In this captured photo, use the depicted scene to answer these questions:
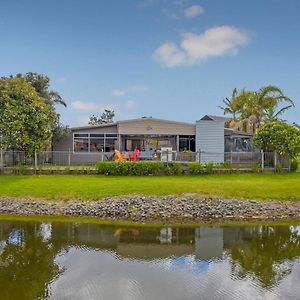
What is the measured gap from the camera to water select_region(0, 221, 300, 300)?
27.3 feet

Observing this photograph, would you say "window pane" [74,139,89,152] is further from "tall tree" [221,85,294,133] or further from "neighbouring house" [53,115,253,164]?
"tall tree" [221,85,294,133]

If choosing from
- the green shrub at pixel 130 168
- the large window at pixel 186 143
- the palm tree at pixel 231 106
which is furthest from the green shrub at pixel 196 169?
the palm tree at pixel 231 106

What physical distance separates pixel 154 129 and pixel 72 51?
8171 millimetres

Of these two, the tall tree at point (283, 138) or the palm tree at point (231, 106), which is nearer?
the tall tree at point (283, 138)

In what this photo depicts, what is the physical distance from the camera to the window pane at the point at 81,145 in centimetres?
3034

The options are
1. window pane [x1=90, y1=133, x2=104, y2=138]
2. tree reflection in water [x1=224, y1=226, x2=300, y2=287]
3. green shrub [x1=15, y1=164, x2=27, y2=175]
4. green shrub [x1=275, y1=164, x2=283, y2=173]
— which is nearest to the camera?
tree reflection in water [x1=224, y1=226, x2=300, y2=287]

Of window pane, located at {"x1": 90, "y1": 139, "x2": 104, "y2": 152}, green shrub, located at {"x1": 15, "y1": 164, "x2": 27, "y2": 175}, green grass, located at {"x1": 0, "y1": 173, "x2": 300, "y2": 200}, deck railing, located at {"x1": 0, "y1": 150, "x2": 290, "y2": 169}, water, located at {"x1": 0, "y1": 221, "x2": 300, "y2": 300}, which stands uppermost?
window pane, located at {"x1": 90, "y1": 139, "x2": 104, "y2": 152}

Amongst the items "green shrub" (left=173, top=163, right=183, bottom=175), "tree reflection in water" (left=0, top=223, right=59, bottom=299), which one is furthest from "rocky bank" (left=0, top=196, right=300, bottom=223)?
"green shrub" (left=173, top=163, right=183, bottom=175)

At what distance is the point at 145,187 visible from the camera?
18.4m

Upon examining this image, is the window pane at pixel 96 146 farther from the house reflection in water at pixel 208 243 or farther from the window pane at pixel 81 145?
the house reflection in water at pixel 208 243

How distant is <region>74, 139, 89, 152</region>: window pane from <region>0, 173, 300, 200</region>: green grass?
9.04m

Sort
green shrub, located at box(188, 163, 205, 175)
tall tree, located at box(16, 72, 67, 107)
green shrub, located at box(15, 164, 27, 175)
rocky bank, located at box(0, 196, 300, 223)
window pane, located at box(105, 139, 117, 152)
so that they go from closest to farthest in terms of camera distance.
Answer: rocky bank, located at box(0, 196, 300, 223) → green shrub, located at box(15, 164, 27, 175) → green shrub, located at box(188, 163, 205, 175) → window pane, located at box(105, 139, 117, 152) → tall tree, located at box(16, 72, 67, 107)

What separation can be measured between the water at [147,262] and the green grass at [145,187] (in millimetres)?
3189

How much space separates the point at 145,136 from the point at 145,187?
43.0 ft
